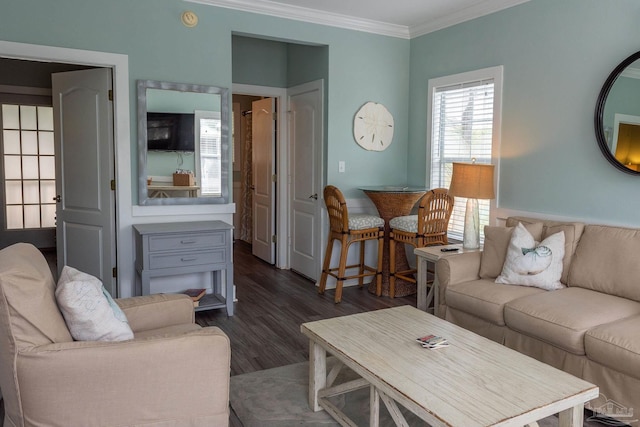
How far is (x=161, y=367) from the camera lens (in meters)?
1.94

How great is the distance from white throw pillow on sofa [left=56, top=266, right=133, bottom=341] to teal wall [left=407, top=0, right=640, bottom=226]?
3.10m

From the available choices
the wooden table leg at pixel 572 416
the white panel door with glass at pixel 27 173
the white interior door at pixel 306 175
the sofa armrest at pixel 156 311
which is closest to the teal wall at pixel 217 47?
the white interior door at pixel 306 175

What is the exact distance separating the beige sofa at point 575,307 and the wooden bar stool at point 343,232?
3.79ft

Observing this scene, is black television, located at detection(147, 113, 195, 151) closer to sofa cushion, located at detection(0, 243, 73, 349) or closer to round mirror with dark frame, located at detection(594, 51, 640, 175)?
sofa cushion, located at detection(0, 243, 73, 349)

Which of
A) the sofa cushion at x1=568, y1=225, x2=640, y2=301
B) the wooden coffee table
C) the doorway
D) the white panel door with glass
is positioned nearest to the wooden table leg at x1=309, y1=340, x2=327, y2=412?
the wooden coffee table

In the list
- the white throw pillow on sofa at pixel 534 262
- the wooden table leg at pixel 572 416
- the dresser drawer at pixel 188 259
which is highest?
the white throw pillow on sofa at pixel 534 262

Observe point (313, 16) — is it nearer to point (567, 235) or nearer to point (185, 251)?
point (185, 251)

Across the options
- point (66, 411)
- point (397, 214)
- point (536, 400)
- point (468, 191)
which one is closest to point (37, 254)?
point (66, 411)

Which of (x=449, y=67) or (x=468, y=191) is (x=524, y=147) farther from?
(x=449, y=67)

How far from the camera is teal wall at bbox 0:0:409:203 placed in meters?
3.73

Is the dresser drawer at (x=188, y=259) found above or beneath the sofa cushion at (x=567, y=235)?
beneath

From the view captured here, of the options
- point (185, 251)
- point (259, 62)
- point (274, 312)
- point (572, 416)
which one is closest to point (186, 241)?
point (185, 251)

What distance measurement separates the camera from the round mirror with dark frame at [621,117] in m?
3.26

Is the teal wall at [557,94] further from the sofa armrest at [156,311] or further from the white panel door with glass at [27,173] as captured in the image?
the white panel door with glass at [27,173]
